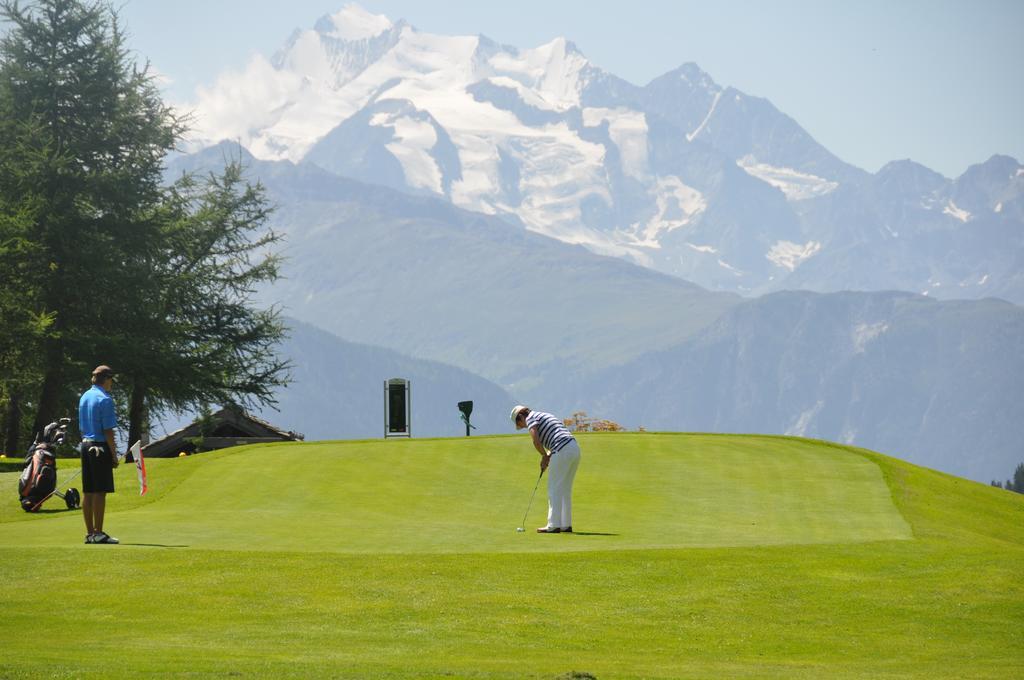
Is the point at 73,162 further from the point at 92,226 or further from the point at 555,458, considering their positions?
the point at 555,458

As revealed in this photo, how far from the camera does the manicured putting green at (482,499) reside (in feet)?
74.7

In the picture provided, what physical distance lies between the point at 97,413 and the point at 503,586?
22.9 ft

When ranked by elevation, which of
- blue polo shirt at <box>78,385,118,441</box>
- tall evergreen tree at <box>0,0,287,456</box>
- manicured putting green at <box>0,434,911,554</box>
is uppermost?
tall evergreen tree at <box>0,0,287,456</box>

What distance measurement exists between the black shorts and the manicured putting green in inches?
35.3

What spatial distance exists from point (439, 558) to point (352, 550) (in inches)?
59.9

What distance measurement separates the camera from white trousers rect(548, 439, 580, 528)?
23750 mm

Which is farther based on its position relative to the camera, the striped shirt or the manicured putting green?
the striped shirt

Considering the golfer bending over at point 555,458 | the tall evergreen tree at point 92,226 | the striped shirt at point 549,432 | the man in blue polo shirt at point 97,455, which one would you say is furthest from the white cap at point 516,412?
the tall evergreen tree at point 92,226

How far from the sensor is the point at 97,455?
21641 millimetres

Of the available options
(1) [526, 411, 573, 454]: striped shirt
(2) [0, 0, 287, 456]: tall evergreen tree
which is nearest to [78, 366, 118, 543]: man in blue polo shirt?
(1) [526, 411, 573, 454]: striped shirt

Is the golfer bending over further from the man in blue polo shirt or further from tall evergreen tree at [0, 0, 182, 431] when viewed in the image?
tall evergreen tree at [0, 0, 182, 431]

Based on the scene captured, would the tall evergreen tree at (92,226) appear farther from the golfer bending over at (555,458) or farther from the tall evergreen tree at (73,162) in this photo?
the golfer bending over at (555,458)

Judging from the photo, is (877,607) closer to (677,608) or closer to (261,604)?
(677,608)

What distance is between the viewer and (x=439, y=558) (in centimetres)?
2027
